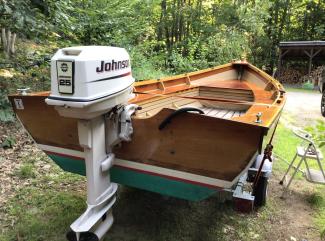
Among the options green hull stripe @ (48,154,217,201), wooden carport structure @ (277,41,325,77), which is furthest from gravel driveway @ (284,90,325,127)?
wooden carport structure @ (277,41,325,77)

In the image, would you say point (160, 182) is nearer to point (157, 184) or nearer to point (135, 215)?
point (157, 184)

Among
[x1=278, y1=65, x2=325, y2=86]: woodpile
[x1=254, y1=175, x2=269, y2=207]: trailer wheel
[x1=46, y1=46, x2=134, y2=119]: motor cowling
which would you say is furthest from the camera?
[x1=278, y1=65, x2=325, y2=86]: woodpile

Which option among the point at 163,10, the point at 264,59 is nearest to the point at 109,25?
the point at 163,10

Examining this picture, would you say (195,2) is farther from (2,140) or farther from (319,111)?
(2,140)

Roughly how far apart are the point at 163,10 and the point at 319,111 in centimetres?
905

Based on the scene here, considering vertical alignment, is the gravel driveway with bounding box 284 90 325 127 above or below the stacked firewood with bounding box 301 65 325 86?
below

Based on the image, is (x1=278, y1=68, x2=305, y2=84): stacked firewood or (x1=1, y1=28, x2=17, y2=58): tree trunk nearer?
(x1=1, y1=28, x2=17, y2=58): tree trunk

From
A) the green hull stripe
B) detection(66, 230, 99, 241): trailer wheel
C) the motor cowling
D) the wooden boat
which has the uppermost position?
the motor cowling

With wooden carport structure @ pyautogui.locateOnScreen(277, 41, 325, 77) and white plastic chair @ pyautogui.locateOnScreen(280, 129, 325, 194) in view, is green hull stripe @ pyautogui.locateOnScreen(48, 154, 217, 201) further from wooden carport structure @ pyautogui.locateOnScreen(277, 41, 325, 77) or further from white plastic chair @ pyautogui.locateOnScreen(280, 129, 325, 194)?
wooden carport structure @ pyautogui.locateOnScreen(277, 41, 325, 77)

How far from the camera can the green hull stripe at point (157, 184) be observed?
211 cm

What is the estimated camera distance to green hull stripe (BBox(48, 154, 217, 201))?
2.11 meters

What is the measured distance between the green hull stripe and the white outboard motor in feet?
0.32

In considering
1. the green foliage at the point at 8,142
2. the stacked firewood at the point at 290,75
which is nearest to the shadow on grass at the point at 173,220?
the green foliage at the point at 8,142

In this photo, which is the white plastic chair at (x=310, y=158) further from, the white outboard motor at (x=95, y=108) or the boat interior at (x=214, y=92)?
the white outboard motor at (x=95, y=108)
